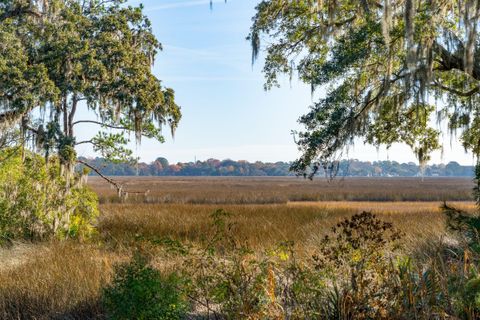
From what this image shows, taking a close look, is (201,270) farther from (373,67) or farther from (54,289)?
(373,67)

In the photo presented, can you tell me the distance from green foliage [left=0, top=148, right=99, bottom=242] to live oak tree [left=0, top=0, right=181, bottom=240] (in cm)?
3

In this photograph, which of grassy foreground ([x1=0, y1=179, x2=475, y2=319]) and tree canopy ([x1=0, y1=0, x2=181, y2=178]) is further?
tree canopy ([x1=0, y1=0, x2=181, y2=178])

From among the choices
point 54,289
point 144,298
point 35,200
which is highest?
point 35,200

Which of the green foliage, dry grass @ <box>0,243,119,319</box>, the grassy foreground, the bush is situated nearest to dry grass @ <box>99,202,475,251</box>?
the grassy foreground

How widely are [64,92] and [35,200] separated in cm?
344

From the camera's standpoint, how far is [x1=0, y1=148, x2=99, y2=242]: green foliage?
1377 centimetres

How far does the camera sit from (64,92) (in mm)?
12359

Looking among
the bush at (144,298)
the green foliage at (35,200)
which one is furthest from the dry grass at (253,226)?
the bush at (144,298)

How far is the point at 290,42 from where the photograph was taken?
47.7 ft

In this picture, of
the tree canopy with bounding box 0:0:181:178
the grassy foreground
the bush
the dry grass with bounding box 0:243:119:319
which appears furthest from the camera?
the tree canopy with bounding box 0:0:181:178

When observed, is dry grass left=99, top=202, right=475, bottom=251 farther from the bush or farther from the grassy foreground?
the bush

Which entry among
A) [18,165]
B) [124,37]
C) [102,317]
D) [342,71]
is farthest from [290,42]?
[102,317]

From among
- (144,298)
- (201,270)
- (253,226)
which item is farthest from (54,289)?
(253,226)

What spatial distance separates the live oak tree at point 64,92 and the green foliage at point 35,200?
27mm
